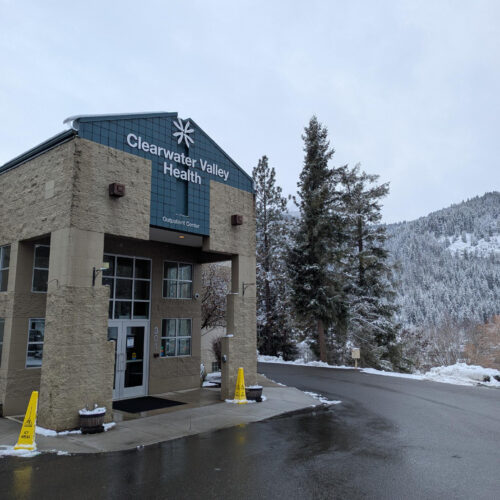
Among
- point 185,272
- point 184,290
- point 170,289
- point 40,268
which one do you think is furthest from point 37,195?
point 184,290

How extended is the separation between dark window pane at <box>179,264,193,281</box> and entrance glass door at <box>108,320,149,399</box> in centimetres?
216

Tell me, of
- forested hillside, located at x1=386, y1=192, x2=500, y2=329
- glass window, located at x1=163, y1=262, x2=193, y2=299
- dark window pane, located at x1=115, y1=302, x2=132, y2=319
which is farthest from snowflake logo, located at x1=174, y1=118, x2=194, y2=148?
forested hillside, located at x1=386, y1=192, x2=500, y2=329

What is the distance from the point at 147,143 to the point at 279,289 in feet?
74.1

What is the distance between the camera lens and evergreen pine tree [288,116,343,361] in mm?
24812

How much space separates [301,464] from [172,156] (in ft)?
27.8

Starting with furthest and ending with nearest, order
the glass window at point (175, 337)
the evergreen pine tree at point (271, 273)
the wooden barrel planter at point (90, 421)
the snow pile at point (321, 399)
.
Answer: the evergreen pine tree at point (271, 273)
the glass window at point (175, 337)
the snow pile at point (321, 399)
the wooden barrel planter at point (90, 421)

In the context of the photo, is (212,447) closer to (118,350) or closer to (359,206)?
(118,350)

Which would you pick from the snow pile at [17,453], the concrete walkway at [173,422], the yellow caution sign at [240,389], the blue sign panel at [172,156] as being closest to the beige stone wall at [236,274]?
the yellow caution sign at [240,389]

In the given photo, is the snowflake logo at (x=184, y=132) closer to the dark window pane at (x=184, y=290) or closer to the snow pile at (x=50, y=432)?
the dark window pane at (x=184, y=290)

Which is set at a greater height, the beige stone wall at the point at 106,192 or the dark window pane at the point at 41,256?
the beige stone wall at the point at 106,192

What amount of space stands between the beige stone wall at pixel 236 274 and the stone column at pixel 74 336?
3.84m

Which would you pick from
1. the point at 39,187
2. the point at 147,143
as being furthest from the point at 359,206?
the point at 39,187

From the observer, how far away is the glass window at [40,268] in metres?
11.1

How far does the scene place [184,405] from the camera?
11.4m
